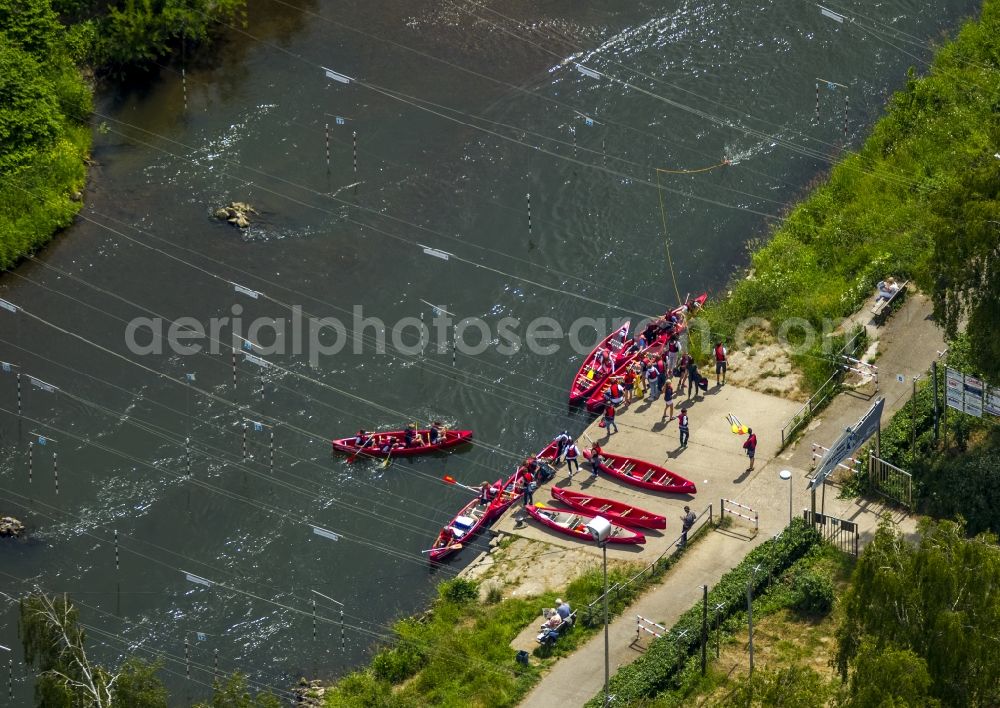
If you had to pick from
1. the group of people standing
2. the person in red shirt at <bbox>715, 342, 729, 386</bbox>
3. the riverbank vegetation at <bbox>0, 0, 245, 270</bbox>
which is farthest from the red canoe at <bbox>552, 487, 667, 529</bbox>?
the riverbank vegetation at <bbox>0, 0, 245, 270</bbox>

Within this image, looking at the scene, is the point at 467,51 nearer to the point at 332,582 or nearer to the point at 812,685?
the point at 332,582

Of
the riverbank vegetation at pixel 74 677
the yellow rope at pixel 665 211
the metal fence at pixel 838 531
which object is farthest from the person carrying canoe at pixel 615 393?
the riverbank vegetation at pixel 74 677

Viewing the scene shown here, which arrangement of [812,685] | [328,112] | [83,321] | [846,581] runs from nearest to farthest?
[812,685]
[846,581]
[83,321]
[328,112]

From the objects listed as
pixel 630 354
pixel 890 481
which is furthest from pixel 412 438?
pixel 890 481

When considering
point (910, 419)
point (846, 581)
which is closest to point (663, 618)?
point (846, 581)

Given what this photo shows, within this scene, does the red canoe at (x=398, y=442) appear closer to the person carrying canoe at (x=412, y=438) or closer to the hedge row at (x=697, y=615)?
the person carrying canoe at (x=412, y=438)

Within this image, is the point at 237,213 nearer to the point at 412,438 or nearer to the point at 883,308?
the point at 412,438
